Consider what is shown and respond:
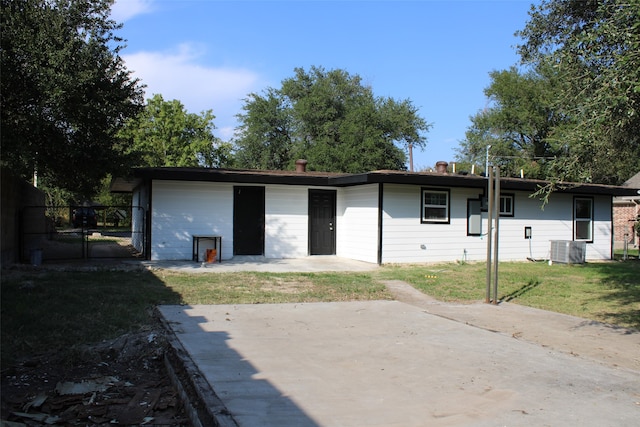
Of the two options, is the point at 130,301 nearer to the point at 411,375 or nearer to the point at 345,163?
the point at 411,375

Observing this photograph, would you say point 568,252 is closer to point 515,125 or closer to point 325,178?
point 325,178

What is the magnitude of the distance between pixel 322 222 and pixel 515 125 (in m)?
29.8

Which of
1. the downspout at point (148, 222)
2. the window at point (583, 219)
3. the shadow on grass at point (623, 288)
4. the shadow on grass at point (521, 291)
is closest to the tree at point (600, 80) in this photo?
the shadow on grass at point (623, 288)

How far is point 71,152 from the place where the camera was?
12.0 metres

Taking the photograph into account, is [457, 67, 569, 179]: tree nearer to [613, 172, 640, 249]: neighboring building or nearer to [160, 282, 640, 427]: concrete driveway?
[613, 172, 640, 249]: neighboring building

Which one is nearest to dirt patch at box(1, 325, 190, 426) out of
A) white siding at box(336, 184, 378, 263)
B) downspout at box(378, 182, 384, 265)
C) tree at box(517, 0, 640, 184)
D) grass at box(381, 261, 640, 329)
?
tree at box(517, 0, 640, 184)

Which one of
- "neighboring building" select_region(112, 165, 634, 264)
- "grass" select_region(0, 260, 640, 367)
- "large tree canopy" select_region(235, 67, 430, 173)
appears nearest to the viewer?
"grass" select_region(0, 260, 640, 367)

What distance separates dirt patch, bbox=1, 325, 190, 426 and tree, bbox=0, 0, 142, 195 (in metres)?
7.06

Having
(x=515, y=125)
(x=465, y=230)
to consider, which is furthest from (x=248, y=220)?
(x=515, y=125)

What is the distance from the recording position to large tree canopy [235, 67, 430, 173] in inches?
1505

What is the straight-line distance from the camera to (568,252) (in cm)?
1748

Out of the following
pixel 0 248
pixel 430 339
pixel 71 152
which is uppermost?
pixel 71 152

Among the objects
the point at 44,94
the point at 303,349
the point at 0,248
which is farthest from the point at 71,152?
the point at 303,349

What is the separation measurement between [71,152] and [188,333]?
287 inches
